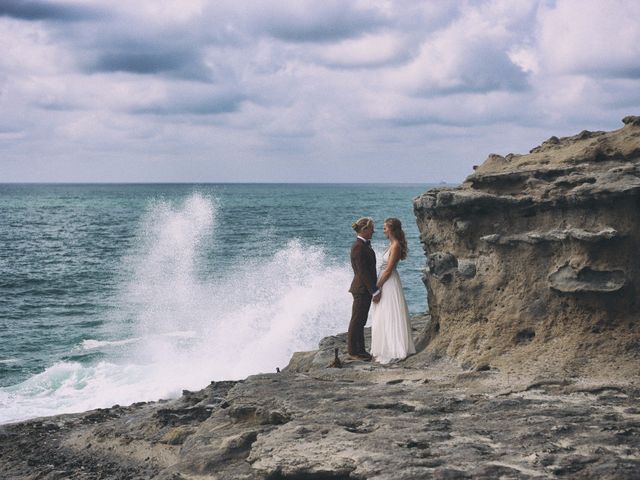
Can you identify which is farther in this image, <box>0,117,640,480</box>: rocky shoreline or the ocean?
the ocean

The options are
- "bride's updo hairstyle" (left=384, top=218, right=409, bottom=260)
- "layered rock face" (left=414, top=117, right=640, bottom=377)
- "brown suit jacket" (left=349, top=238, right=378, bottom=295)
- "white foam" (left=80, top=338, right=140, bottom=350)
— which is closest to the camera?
"layered rock face" (left=414, top=117, right=640, bottom=377)

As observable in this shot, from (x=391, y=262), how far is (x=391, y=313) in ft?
2.22

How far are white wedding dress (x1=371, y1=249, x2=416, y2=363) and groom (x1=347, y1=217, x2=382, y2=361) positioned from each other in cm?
14

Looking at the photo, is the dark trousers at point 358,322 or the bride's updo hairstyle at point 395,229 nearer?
the bride's updo hairstyle at point 395,229

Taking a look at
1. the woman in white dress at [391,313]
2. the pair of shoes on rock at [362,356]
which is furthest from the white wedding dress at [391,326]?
the pair of shoes on rock at [362,356]

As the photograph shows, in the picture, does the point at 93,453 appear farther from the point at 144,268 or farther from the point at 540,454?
the point at 144,268

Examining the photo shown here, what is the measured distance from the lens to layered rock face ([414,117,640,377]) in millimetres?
8305

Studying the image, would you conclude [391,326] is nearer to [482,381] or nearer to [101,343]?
[482,381]

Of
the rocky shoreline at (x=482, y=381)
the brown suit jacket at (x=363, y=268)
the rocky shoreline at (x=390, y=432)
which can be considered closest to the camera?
the rocky shoreline at (x=390, y=432)

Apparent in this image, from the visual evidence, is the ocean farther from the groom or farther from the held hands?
the held hands

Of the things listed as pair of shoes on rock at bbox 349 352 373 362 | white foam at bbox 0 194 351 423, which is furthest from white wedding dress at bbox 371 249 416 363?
white foam at bbox 0 194 351 423

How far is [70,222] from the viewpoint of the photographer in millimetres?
72000

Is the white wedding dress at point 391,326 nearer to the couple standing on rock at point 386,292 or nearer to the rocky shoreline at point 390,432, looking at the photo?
the couple standing on rock at point 386,292

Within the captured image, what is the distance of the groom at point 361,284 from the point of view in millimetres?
9891
